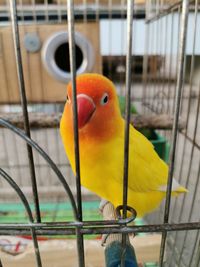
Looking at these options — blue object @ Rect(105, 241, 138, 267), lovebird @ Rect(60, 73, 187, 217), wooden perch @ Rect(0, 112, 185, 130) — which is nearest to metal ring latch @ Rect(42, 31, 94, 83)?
wooden perch @ Rect(0, 112, 185, 130)

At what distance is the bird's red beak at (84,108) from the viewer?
0.36 metres

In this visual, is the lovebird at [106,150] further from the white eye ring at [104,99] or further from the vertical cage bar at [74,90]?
the vertical cage bar at [74,90]

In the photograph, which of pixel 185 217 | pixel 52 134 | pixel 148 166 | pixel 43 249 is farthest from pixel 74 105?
pixel 52 134

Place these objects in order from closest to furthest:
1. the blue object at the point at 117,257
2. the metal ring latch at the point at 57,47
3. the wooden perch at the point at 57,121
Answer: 1. the blue object at the point at 117,257
2. the wooden perch at the point at 57,121
3. the metal ring latch at the point at 57,47

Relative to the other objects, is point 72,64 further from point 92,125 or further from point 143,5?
point 143,5

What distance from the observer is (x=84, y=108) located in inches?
14.3

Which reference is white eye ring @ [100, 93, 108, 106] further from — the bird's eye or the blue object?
the blue object

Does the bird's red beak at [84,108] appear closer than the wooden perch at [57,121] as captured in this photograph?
Yes

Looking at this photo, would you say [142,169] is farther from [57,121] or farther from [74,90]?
[57,121]

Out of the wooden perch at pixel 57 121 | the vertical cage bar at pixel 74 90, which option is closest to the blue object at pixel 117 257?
the vertical cage bar at pixel 74 90

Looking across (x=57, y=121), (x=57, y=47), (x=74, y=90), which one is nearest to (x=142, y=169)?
(x=74, y=90)

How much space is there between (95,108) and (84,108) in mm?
32

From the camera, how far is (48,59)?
1.05 meters

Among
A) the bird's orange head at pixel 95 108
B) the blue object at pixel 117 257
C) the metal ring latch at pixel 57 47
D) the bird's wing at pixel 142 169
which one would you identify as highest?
the metal ring latch at pixel 57 47
